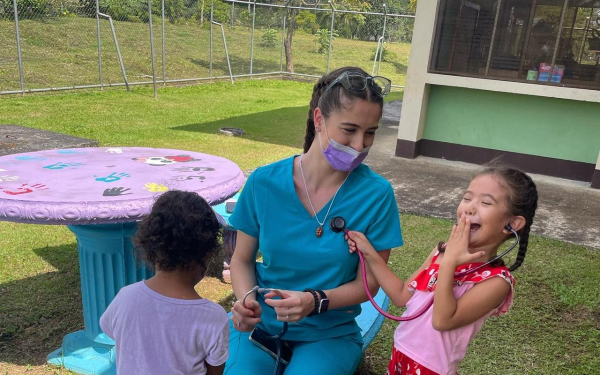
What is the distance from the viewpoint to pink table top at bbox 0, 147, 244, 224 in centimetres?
243

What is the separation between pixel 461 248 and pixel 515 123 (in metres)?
Result: 6.54

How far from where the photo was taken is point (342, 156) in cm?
202

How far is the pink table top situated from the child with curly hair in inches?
34.2

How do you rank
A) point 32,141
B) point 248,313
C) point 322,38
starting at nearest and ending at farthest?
point 248,313 < point 32,141 < point 322,38

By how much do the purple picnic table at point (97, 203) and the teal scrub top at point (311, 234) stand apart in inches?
29.5

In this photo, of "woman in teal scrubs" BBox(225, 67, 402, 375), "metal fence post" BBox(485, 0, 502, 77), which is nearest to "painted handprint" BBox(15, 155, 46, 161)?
"woman in teal scrubs" BBox(225, 67, 402, 375)

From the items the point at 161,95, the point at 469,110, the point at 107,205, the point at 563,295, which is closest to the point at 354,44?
the point at 161,95

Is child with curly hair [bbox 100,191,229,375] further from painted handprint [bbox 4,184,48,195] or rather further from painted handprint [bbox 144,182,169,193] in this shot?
painted handprint [bbox 4,184,48,195]

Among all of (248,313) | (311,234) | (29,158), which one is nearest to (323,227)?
(311,234)

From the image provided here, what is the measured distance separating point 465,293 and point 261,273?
0.83 m

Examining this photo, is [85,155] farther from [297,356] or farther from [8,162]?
[297,356]

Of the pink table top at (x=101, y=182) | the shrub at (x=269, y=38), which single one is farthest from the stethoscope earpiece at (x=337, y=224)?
the shrub at (x=269, y=38)

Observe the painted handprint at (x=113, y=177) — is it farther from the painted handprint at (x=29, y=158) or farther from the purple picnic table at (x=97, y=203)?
the painted handprint at (x=29, y=158)

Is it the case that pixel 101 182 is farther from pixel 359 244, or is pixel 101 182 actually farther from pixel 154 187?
pixel 359 244
